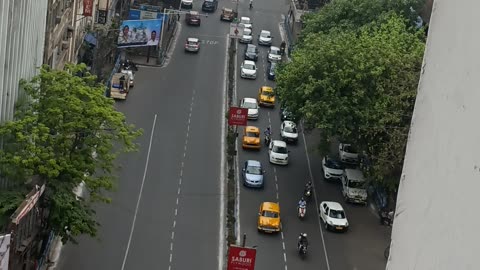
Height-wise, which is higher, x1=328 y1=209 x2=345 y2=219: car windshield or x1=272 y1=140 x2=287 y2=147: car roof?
x1=272 y1=140 x2=287 y2=147: car roof

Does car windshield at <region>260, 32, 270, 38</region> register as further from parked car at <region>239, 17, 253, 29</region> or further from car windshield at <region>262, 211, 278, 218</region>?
car windshield at <region>262, 211, 278, 218</region>

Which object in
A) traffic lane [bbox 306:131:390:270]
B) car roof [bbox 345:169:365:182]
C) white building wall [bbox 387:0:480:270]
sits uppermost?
white building wall [bbox 387:0:480:270]

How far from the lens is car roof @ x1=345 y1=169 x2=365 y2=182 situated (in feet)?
179

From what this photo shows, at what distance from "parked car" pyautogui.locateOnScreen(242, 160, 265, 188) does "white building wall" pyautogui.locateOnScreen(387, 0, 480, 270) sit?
164 ft

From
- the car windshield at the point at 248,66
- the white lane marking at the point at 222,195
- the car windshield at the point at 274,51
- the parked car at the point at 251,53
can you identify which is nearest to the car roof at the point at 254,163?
the white lane marking at the point at 222,195

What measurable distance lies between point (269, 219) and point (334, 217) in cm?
384

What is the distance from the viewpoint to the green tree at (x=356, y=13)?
214 ft

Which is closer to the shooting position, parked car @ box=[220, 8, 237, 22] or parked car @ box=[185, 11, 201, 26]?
parked car @ box=[185, 11, 201, 26]

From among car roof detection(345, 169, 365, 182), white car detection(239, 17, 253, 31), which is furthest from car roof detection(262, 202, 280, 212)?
white car detection(239, 17, 253, 31)

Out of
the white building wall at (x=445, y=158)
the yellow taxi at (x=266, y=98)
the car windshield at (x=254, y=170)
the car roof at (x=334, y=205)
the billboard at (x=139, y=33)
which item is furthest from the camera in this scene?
the billboard at (x=139, y=33)

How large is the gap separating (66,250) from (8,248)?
12762 mm

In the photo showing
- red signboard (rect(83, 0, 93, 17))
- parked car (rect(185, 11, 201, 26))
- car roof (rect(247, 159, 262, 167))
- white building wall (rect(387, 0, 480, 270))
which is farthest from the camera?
parked car (rect(185, 11, 201, 26))

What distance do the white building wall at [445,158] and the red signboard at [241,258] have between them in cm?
3339

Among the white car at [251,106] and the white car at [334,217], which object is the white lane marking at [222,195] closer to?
the white car at [251,106]
